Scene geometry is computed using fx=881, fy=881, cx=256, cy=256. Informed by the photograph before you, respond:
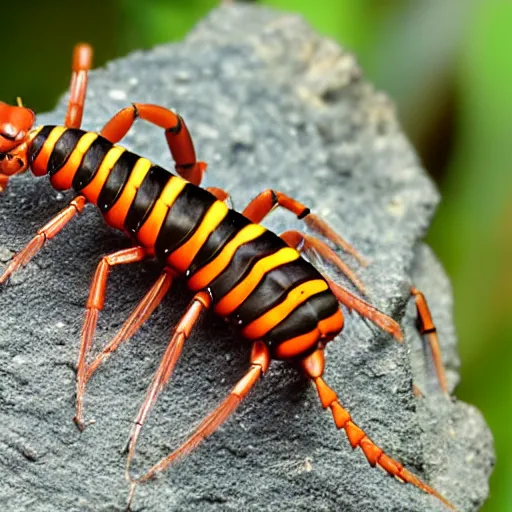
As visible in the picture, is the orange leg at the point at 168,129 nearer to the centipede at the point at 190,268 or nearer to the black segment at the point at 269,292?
the centipede at the point at 190,268

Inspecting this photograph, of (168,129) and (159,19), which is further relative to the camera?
(159,19)

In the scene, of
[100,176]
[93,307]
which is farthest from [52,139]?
[93,307]

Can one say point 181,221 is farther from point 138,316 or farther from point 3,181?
point 3,181

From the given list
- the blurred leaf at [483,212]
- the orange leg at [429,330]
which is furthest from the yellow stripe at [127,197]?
the blurred leaf at [483,212]

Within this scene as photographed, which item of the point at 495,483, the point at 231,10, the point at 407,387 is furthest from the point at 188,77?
the point at 495,483

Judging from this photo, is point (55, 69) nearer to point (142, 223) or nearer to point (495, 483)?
point (142, 223)
